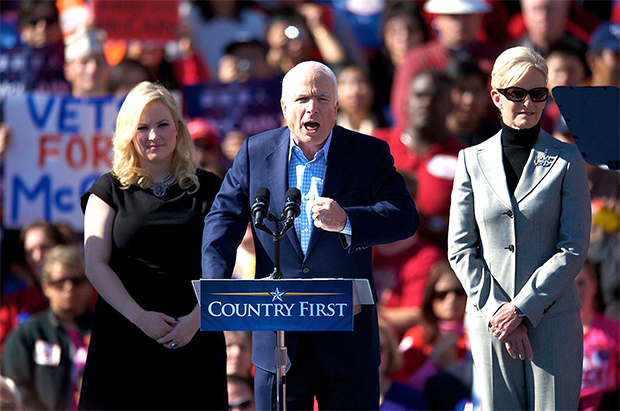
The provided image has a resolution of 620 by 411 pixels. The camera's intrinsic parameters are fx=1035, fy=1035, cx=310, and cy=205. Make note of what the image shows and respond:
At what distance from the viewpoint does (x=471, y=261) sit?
393cm

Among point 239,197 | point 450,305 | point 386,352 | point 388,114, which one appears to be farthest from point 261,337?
point 388,114

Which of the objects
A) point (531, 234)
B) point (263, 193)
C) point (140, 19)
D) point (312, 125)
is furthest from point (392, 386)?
point (140, 19)

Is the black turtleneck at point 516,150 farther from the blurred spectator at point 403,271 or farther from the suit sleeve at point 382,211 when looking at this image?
the blurred spectator at point 403,271

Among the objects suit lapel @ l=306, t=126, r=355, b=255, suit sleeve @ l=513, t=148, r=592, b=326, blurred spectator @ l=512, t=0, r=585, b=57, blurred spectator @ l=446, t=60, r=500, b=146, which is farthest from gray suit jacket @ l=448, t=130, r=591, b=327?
blurred spectator @ l=512, t=0, r=585, b=57

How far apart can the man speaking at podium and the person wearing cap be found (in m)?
4.27

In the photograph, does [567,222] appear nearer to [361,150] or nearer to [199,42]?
[361,150]

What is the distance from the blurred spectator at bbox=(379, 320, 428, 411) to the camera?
19.9 ft

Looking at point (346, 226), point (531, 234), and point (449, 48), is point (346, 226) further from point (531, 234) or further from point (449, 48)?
point (449, 48)

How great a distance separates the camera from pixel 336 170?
3.80 metres

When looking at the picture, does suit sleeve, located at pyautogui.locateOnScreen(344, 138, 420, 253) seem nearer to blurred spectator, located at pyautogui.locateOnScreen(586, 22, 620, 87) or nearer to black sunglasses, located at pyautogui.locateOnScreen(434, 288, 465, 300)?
black sunglasses, located at pyautogui.locateOnScreen(434, 288, 465, 300)

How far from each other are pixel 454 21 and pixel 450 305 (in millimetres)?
2657

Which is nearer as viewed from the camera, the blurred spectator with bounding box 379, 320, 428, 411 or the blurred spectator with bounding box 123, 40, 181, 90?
the blurred spectator with bounding box 379, 320, 428, 411

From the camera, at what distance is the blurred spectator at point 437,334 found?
6527 millimetres

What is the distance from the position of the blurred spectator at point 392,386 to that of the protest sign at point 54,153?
2640 millimetres
